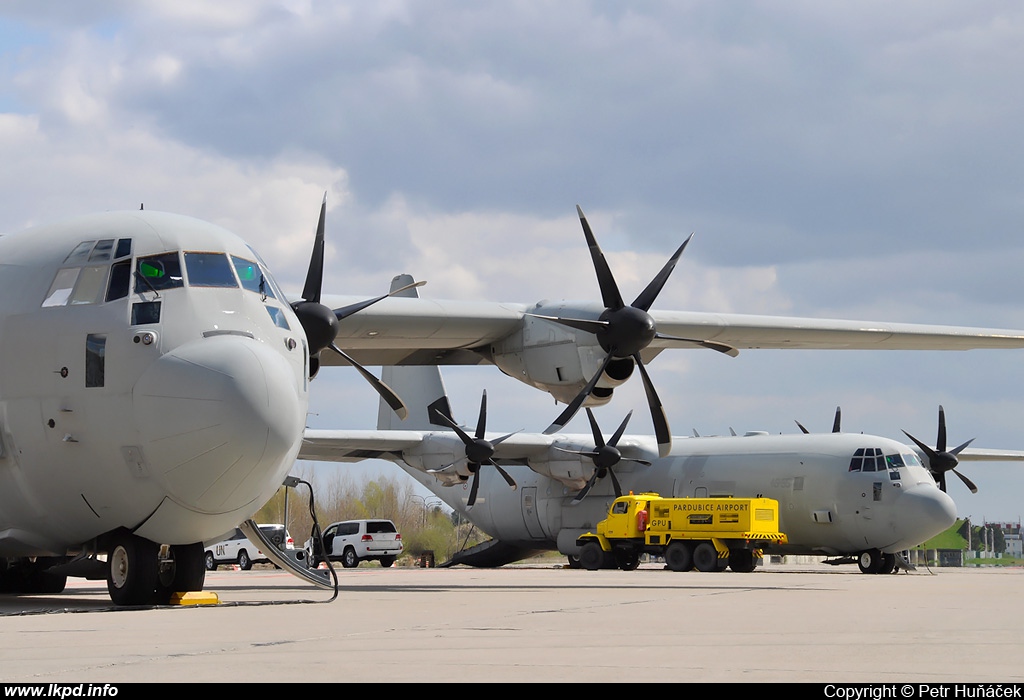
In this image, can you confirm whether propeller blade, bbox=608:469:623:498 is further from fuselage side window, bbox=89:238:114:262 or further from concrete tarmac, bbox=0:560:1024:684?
fuselage side window, bbox=89:238:114:262

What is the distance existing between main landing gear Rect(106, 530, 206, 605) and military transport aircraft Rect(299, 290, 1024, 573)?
48.1 feet

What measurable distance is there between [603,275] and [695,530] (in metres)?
11.3

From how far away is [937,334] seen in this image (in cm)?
1952

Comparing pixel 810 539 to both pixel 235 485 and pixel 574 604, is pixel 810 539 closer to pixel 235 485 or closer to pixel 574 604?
pixel 574 604

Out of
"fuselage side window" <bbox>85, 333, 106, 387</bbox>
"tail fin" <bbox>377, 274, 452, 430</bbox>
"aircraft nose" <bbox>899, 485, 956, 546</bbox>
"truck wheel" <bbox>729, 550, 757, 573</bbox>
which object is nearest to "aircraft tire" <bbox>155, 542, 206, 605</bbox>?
"fuselage side window" <bbox>85, 333, 106, 387</bbox>

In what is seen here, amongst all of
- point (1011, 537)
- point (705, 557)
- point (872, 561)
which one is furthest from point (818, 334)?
point (1011, 537)

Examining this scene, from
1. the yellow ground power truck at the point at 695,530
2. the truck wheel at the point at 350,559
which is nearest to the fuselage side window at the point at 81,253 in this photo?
the yellow ground power truck at the point at 695,530

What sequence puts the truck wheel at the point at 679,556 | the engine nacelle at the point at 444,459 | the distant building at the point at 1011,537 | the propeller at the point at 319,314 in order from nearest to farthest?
the propeller at the point at 319,314 → the truck wheel at the point at 679,556 → the engine nacelle at the point at 444,459 → the distant building at the point at 1011,537

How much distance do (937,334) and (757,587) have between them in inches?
201

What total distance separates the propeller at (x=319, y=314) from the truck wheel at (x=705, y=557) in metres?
12.8

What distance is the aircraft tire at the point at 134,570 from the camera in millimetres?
10688

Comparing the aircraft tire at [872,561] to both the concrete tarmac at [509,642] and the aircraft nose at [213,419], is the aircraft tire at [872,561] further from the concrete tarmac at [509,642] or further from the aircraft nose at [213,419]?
the aircraft nose at [213,419]

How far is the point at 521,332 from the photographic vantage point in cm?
1747
